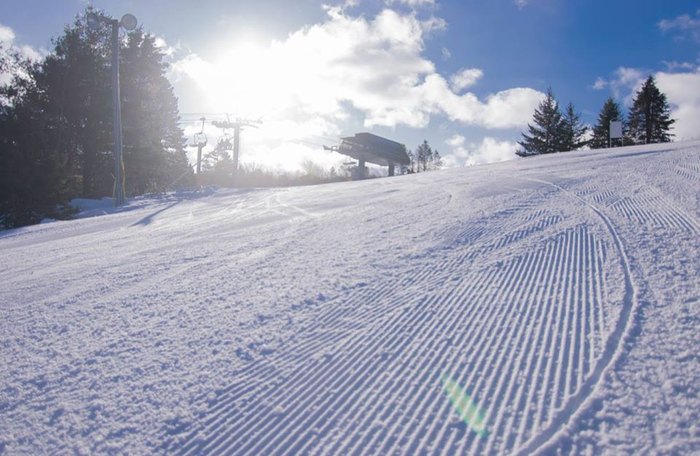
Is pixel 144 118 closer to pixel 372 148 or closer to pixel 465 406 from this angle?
pixel 372 148

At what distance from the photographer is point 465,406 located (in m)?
1.98

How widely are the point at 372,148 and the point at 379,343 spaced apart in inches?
1127

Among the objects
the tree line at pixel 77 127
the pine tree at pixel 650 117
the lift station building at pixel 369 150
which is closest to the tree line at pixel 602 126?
the pine tree at pixel 650 117

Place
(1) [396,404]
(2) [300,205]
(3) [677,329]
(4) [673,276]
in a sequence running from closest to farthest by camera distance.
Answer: (1) [396,404]
(3) [677,329]
(4) [673,276]
(2) [300,205]

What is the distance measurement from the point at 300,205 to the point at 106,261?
14.6 feet

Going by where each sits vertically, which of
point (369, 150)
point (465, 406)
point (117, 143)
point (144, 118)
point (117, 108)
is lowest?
point (465, 406)

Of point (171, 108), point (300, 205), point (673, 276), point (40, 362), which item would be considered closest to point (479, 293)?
point (673, 276)

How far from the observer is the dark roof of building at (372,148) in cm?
3041

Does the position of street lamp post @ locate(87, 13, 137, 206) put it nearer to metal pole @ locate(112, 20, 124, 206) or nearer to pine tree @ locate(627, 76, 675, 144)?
metal pole @ locate(112, 20, 124, 206)

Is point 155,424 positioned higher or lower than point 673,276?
lower

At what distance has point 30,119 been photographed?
63.7ft

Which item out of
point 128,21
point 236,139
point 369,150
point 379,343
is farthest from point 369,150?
point 379,343

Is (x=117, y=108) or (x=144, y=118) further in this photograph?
(x=144, y=118)

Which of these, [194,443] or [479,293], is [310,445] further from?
[479,293]
